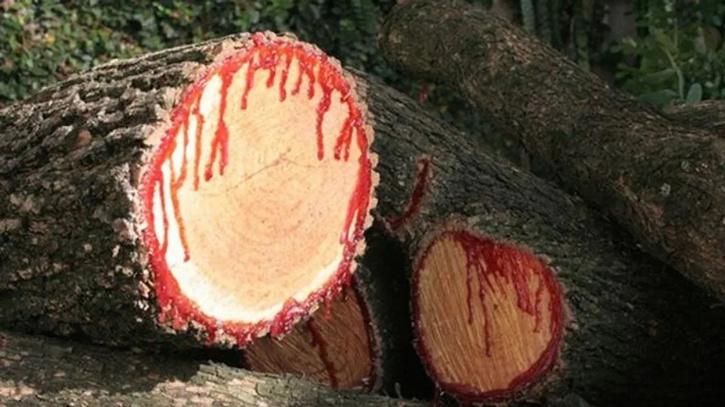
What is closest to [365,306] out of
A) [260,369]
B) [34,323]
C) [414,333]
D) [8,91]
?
[414,333]

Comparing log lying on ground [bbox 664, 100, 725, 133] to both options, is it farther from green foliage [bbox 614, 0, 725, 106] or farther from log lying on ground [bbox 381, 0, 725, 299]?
green foliage [bbox 614, 0, 725, 106]

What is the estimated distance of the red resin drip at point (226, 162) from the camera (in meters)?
1.59

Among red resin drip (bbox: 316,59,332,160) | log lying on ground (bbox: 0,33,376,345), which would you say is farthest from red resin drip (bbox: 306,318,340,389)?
red resin drip (bbox: 316,59,332,160)

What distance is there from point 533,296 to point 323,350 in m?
0.49

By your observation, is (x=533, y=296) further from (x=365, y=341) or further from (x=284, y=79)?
(x=284, y=79)

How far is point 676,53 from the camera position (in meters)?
3.63

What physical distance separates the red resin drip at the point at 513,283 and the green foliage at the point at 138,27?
1.97m

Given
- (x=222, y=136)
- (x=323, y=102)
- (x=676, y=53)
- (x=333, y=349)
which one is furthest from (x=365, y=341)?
(x=676, y=53)

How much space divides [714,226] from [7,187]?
1129 mm

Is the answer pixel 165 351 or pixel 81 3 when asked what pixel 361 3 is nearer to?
pixel 81 3

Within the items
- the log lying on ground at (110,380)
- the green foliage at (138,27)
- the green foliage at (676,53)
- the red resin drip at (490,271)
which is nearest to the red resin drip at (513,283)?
the red resin drip at (490,271)

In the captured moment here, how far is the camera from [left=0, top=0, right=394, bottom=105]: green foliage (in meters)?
3.57

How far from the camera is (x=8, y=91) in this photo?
354 centimetres

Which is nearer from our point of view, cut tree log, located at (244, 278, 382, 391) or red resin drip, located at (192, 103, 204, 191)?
red resin drip, located at (192, 103, 204, 191)
